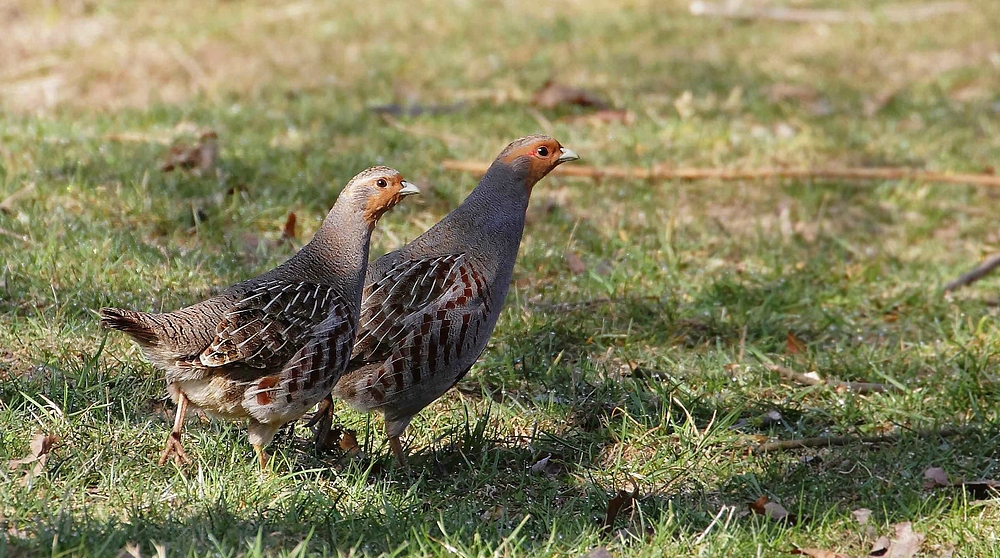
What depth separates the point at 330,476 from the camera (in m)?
4.14

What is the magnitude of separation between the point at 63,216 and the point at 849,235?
180 inches

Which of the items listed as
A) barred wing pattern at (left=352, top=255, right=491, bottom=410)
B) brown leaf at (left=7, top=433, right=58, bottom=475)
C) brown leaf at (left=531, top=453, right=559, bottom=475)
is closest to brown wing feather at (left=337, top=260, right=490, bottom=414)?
barred wing pattern at (left=352, top=255, right=491, bottom=410)

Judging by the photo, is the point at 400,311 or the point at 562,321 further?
the point at 562,321

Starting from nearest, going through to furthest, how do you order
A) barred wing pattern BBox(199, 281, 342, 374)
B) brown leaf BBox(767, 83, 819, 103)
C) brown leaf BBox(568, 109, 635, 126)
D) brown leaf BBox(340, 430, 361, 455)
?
barred wing pattern BBox(199, 281, 342, 374), brown leaf BBox(340, 430, 361, 455), brown leaf BBox(568, 109, 635, 126), brown leaf BBox(767, 83, 819, 103)

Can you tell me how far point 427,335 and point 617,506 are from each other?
95 centimetres

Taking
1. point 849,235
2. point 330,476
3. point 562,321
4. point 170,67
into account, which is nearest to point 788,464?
point 562,321

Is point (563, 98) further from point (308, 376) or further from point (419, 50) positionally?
point (308, 376)

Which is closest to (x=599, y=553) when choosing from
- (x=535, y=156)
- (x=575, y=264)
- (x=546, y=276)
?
(x=535, y=156)

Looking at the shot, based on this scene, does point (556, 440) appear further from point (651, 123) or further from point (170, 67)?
point (170, 67)

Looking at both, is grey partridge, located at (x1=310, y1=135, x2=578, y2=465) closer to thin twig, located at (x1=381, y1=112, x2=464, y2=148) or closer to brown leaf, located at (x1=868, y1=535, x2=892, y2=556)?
brown leaf, located at (x1=868, y1=535, x2=892, y2=556)

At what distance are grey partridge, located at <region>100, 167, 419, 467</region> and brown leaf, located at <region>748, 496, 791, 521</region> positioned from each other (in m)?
1.58

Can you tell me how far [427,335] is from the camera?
4.27 metres

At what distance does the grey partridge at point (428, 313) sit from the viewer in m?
4.24

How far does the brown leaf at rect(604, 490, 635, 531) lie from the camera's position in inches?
157
